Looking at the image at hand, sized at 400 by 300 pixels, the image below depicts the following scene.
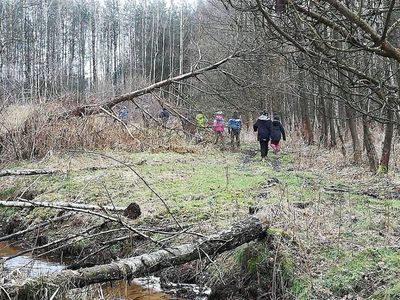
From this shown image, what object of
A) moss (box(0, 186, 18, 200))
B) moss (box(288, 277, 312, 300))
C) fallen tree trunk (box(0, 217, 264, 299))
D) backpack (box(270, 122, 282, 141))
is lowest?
moss (box(0, 186, 18, 200))

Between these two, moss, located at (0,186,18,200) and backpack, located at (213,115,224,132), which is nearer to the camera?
moss, located at (0,186,18,200)

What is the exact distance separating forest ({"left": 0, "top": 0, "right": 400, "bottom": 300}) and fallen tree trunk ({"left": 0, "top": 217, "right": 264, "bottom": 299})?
0.04 feet

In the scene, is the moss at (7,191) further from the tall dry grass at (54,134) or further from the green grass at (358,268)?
the green grass at (358,268)

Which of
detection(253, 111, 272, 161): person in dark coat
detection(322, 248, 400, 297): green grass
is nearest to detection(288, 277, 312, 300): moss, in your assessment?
detection(322, 248, 400, 297): green grass

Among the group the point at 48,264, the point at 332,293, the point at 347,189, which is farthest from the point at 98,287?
the point at 347,189

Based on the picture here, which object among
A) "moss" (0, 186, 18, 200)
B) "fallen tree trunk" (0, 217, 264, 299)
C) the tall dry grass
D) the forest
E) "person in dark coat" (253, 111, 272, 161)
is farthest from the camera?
"person in dark coat" (253, 111, 272, 161)

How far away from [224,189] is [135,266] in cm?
489

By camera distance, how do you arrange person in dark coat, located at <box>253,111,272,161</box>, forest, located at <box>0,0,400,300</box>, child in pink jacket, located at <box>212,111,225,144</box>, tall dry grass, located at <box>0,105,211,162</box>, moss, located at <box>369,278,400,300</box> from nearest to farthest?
forest, located at <box>0,0,400,300</box> → moss, located at <box>369,278,400,300</box> → tall dry grass, located at <box>0,105,211,162</box> → person in dark coat, located at <box>253,111,272,161</box> → child in pink jacket, located at <box>212,111,225,144</box>

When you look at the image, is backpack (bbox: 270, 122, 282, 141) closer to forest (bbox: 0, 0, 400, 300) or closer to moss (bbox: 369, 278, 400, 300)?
forest (bbox: 0, 0, 400, 300)

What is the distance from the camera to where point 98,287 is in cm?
430

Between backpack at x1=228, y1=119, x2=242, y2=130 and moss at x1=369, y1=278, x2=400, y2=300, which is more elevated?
backpack at x1=228, y1=119, x2=242, y2=130

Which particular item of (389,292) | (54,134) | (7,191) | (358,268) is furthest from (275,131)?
(389,292)

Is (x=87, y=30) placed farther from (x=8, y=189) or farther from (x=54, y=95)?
(x=8, y=189)

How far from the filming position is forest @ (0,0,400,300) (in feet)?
11.8
